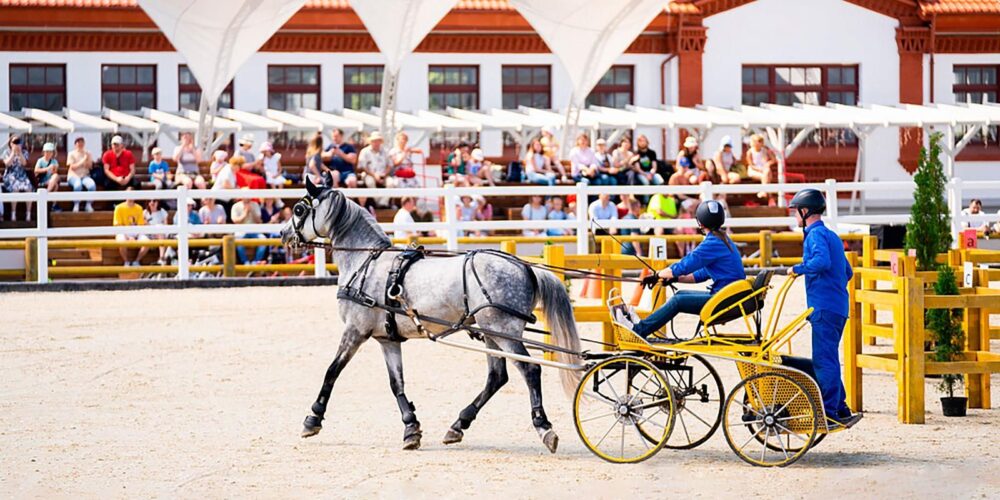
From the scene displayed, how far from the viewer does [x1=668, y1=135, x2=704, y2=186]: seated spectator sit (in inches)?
1038

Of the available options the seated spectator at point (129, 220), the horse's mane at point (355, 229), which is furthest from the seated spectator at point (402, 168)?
the horse's mane at point (355, 229)

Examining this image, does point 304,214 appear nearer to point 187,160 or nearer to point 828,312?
point 828,312

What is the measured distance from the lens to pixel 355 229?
11.7 metres

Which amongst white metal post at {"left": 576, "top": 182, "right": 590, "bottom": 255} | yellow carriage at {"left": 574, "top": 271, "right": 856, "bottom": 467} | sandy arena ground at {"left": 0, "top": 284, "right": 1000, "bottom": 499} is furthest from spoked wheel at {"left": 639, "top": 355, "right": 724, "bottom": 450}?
white metal post at {"left": 576, "top": 182, "right": 590, "bottom": 255}

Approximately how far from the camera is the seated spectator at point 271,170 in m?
25.2

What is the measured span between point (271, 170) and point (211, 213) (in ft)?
4.77

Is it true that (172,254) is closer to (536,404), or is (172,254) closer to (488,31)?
(536,404)

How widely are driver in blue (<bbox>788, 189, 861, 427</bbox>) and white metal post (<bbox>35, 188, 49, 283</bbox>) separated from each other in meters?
14.8

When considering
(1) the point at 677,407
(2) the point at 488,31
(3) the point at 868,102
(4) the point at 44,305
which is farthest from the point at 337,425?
(3) the point at 868,102

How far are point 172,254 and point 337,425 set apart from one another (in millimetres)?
12639

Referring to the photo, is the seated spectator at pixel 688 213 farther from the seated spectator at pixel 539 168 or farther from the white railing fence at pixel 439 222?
the seated spectator at pixel 539 168

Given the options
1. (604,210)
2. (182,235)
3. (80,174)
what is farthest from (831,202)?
(80,174)

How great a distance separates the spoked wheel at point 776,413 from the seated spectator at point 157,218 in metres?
14.9

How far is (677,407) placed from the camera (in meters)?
10.4
